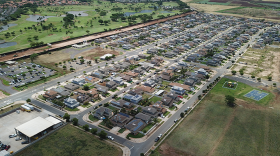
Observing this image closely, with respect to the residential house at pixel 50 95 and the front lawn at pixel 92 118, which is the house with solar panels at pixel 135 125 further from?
the residential house at pixel 50 95

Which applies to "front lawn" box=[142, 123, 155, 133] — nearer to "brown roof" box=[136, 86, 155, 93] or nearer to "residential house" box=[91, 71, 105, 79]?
"brown roof" box=[136, 86, 155, 93]

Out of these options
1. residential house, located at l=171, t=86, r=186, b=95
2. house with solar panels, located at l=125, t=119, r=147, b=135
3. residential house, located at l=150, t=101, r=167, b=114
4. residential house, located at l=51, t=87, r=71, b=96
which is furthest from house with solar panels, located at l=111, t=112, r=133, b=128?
residential house, located at l=51, t=87, r=71, b=96

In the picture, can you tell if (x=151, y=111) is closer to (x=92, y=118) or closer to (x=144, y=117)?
(x=144, y=117)

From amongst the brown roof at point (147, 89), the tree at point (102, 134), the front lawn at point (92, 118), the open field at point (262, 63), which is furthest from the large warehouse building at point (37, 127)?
the open field at point (262, 63)

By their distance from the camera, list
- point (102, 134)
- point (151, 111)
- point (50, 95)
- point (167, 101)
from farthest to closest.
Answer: point (50, 95) → point (167, 101) → point (151, 111) → point (102, 134)

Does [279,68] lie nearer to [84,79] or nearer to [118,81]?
[118,81]

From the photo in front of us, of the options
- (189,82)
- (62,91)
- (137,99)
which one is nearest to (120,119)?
(137,99)
